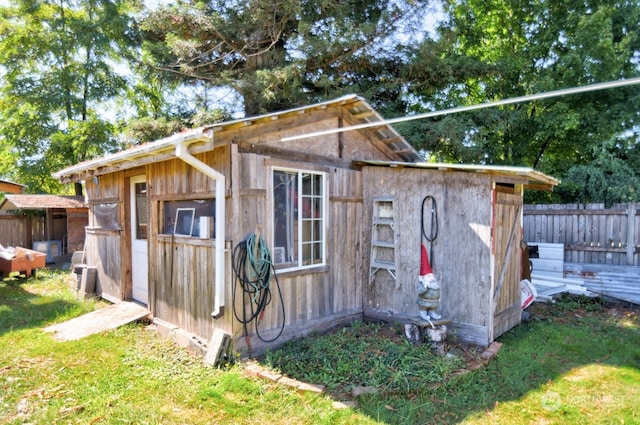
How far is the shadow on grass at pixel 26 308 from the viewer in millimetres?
5672

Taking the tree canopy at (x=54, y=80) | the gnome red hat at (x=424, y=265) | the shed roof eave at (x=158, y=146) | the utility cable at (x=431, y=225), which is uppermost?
the tree canopy at (x=54, y=80)

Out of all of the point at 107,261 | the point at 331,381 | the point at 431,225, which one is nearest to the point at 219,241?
the point at 331,381

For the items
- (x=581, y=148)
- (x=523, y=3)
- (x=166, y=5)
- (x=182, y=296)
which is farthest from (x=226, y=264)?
(x=523, y=3)

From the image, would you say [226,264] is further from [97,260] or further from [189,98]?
[189,98]

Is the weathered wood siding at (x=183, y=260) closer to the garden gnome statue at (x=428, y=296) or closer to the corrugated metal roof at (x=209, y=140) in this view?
the corrugated metal roof at (x=209, y=140)

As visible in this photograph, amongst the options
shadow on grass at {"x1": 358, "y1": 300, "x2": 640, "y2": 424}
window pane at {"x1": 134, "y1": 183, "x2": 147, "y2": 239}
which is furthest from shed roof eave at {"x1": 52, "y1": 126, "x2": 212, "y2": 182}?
shadow on grass at {"x1": 358, "y1": 300, "x2": 640, "y2": 424}

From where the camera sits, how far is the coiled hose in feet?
14.3

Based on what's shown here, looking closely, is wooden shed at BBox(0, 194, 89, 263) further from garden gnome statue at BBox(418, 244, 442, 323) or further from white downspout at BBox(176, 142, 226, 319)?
garden gnome statue at BBox(418, 244, 442, 323)

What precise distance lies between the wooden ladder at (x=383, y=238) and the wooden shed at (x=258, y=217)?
177 mm

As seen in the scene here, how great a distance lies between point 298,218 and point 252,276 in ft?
3.30

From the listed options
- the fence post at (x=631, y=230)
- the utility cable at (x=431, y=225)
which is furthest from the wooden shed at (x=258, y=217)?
the fence post at (x=631, y=230)

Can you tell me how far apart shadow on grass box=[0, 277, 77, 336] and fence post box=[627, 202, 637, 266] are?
10.4 m

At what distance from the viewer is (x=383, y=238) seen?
576 cm

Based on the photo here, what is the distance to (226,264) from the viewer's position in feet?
14.3
